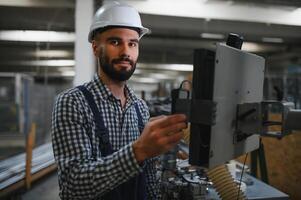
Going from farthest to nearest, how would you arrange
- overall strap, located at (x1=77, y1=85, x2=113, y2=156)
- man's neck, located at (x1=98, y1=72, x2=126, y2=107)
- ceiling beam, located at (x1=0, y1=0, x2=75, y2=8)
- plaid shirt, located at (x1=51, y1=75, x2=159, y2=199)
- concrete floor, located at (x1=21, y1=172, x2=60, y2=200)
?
ceiling beam, located at (x1=0, y1=0, x2=75, y2=8) → concrete floor, located at (x1=21, y1=172, x2=60, y2=200) → man's neck, located at (x1=98, y1=72, x2=126, y2=107) → overall strap, located at (x1=77, y1=85, x2=113, y2=156) → plaid shirt, located at (x1=51, y1=75, x2=159, y2=199)

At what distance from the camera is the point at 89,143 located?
870 mm

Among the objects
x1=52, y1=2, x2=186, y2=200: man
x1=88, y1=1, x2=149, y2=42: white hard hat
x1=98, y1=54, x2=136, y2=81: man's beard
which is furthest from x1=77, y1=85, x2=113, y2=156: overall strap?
x1=88, y1=1, x2=149, y2=42: white hard hat

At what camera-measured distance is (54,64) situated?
7758mm

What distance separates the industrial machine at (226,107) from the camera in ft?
2.00

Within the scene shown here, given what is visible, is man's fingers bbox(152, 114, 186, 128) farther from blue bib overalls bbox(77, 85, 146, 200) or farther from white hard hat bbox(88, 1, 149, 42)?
white hard hat bbox(88, 1, 149, 42)

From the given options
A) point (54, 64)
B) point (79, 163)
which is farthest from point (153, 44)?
point (79, 163)

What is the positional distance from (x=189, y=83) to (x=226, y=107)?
1.21 feet

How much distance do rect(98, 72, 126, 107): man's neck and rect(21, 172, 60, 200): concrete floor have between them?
266 centimetres

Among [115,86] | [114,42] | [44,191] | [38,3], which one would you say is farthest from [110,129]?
[38,3]

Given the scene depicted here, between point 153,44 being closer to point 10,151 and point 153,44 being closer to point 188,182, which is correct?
point 10,151

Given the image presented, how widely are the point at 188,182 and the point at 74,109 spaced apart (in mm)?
664

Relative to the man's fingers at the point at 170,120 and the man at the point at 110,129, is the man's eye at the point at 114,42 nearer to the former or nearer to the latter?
the man at the point at 110,129

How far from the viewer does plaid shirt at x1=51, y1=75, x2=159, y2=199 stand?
744mm

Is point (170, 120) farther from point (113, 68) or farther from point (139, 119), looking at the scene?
point (139, 119)
